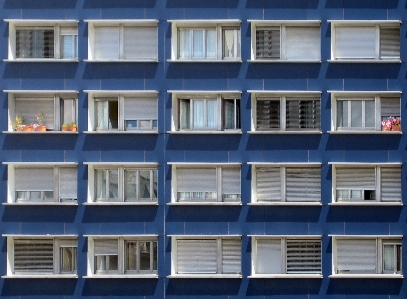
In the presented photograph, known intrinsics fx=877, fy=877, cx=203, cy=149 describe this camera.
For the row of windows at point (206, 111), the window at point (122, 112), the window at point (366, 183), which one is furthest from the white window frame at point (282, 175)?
the window at point (122, 112)

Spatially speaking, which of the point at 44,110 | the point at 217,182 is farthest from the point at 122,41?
the point at 217,182

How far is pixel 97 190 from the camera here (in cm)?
2809

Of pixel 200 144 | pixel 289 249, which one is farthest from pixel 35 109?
pixel 289 249

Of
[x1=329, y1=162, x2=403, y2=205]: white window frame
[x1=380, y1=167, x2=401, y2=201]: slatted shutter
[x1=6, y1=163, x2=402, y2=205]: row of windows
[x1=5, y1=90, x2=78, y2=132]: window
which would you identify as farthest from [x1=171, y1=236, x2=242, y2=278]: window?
[x1=5, y1=90, x2=78, y2=132]: window

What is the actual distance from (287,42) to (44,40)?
7839 mm

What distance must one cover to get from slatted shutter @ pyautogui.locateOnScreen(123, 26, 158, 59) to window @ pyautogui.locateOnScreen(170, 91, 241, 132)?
1.85 m

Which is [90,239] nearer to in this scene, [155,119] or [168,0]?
[155,119]

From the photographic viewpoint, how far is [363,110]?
27984mm

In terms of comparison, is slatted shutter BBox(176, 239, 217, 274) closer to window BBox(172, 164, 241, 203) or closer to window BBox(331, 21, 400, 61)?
window BBox(172, 164, 241, 203)

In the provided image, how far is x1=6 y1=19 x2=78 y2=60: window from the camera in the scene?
92.5ft

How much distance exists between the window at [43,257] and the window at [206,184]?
388 centimetres

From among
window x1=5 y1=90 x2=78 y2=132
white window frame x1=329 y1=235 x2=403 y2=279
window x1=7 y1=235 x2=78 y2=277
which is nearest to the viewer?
white window frame x1=329 y1=235 x2=403 y2=279

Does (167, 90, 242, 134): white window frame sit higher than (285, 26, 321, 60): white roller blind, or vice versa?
(285, 26, 321, 60): white roller blind

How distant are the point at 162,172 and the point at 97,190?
2.21 meters
